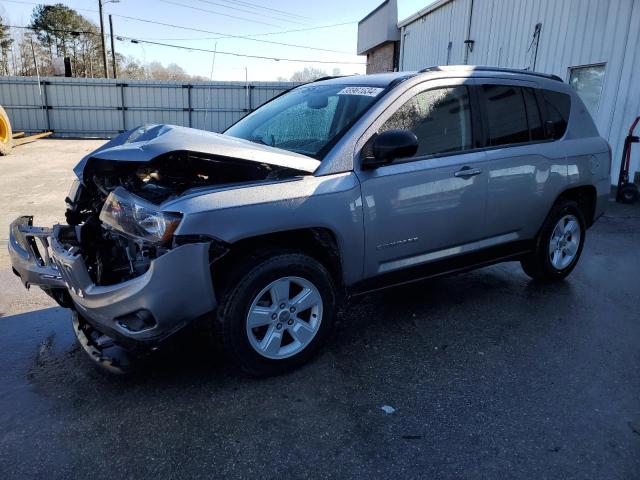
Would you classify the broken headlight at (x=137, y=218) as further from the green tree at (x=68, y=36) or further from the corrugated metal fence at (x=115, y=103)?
the green tree at (x=68, y=36)

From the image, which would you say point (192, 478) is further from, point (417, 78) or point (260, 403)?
point (417, 78)

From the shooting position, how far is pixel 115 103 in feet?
72.8

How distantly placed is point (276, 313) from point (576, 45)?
Answer: 1032 cm

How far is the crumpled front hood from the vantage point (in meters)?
2.70

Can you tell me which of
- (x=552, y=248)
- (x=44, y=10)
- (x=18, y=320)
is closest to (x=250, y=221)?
(x=18, y=320)

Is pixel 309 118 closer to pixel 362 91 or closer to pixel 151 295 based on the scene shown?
pixel 362 91

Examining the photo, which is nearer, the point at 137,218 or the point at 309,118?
the point at 137,218

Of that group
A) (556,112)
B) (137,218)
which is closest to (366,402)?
(137,218)

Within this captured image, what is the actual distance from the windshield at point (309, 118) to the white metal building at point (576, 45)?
308 inches

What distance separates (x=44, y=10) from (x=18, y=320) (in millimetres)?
50463

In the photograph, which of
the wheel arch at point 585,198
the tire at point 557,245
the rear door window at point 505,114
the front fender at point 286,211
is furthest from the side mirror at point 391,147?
the wheel arch at point 585,198

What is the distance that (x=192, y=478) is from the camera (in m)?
2.23

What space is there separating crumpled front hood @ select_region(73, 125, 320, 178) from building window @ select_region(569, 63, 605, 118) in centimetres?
923

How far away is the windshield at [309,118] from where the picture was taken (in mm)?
3352
